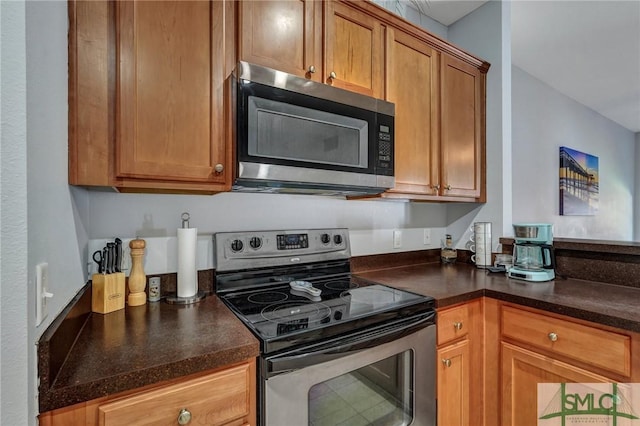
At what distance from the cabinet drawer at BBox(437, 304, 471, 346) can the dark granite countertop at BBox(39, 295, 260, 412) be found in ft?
2.85

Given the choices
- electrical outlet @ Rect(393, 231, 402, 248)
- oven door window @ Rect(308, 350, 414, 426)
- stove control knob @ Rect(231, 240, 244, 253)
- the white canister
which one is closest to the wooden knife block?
stove control knob @ Rect(231, 240, 244, 253)

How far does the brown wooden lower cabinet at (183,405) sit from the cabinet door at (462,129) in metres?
1.54

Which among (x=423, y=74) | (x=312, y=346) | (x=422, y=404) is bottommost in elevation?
(x=422, y=404)

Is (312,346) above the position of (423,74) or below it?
below

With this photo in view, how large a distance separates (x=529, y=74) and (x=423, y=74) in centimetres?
221

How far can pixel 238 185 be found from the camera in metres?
1.20

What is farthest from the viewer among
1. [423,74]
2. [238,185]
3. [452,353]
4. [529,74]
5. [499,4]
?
[529,74]

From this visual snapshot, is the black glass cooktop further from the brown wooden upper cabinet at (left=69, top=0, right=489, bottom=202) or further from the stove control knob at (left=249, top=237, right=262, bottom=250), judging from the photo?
the brown wooden upper cabinet at (left=69, top=0, right=489, bottom=202)

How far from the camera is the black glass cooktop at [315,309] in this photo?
965 mm

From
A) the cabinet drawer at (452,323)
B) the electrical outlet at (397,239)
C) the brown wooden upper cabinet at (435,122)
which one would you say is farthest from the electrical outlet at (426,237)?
the cabinet drawer at (452,323)

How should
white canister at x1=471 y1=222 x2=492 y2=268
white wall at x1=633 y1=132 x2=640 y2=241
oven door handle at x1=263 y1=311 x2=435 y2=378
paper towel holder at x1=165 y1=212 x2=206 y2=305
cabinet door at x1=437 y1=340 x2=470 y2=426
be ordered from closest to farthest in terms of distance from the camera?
oven door handle at x1=263 y1=311 x2=435 y2=378 → paper towel holder at x1=165 y1=212 x2=206 y2=305 → cabinet door at x1=437 y1=340 x2=470 y2=426 → white canister at x1=471 y1=222 x2=492 y2=268 → white wall at x1=633 y1=132 x2=640 y2=241

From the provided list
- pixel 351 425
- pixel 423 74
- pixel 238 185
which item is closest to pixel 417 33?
pixel 423 74

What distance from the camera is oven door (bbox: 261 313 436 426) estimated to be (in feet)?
2.95

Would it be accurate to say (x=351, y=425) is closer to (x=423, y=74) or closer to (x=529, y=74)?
(x=423, y=74)
